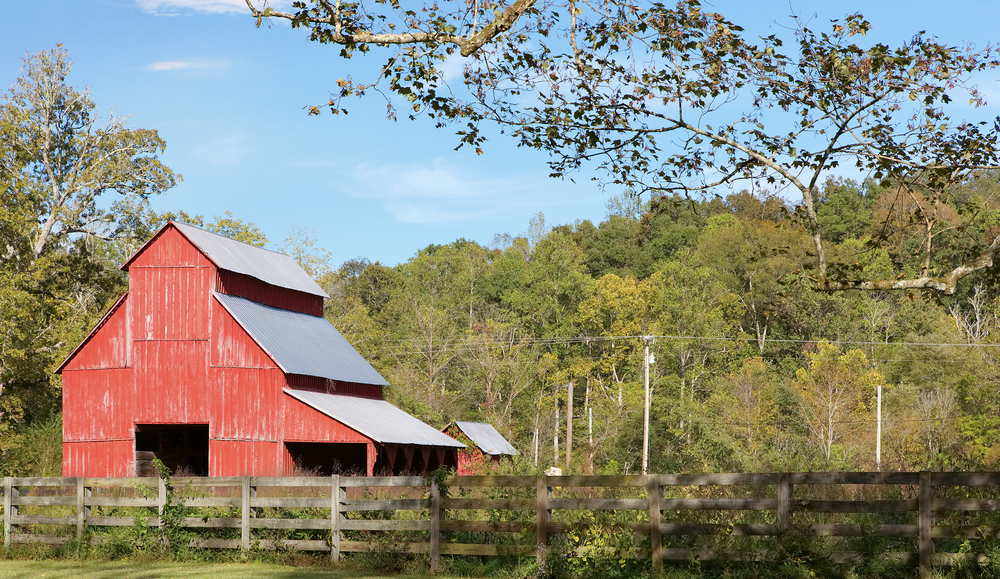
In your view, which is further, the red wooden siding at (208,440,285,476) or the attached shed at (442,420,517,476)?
the attached shed at (442,420,517,476)

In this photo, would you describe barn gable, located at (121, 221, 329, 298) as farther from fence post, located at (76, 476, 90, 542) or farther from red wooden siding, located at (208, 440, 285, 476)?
fence post, located at (76, 476, 90, 542)

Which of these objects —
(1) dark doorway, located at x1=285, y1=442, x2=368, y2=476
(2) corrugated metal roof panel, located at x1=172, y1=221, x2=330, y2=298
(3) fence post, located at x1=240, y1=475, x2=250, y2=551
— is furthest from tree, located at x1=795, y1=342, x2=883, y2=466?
(3) fence post, located at x1=240, y1=475, x2=250, y2=551

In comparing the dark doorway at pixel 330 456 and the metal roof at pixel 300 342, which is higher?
the metal roof at pixel 300 342

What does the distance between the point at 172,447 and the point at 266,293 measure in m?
6.82

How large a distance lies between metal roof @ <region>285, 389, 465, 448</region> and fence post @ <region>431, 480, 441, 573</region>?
641 inches

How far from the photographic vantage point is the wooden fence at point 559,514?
11164 mm

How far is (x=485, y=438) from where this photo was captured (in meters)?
50.0

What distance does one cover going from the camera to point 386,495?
23.2 metres

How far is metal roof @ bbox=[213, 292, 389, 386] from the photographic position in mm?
31672

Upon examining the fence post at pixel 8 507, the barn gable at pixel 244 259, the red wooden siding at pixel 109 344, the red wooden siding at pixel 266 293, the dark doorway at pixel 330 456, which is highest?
the barn gable at pixel 244 259

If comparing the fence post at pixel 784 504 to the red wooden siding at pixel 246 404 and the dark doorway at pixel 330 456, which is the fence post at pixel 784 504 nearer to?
the red wooden siding at pixel 246 404

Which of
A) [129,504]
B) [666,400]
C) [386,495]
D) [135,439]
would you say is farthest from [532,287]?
[129,504]

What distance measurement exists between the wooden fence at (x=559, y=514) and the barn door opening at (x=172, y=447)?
1638cm

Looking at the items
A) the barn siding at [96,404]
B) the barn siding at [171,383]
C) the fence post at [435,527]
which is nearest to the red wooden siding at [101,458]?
the barn siding at [96,404]
